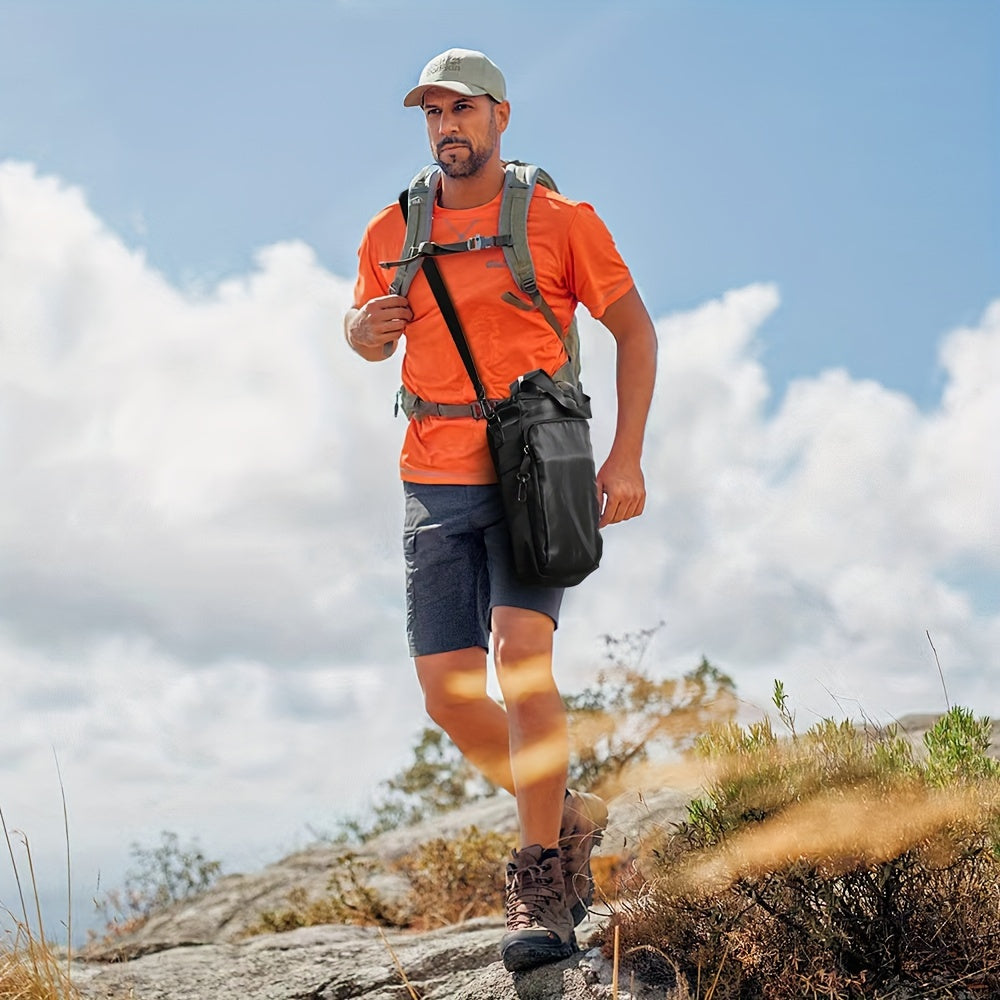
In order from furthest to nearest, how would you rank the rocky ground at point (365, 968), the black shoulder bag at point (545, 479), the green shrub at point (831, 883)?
the black shoulder bag at point (545, 479) < the rocky ground at point (365, 968) < the green shrub at point (831, 883)

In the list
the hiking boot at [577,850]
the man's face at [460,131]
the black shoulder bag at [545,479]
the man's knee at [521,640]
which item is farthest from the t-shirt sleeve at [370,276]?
the hiking boot at [577,850]

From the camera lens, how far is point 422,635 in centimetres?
434

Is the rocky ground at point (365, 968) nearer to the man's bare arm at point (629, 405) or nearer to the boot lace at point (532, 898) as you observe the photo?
the boot lace at point (532, 898)

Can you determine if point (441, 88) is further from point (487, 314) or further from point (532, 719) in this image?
point (532, 719)

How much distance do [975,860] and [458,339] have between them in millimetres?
2266

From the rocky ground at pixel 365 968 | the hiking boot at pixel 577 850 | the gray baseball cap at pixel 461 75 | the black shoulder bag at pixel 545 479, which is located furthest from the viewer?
the gray baseball cap at pixel 461 75

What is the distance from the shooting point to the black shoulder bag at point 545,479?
155 inches

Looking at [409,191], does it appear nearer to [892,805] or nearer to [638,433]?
[638,433]

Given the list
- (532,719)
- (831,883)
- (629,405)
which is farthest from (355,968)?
(629,405)

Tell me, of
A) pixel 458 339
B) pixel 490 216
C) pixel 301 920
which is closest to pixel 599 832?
pixel 458 339

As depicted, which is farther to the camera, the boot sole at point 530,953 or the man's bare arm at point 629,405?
the man's bare arm at point 629,405

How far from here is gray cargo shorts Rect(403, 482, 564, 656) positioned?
4.16 meters

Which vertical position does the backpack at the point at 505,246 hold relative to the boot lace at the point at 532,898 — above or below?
above

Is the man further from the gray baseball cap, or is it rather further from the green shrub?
the green shrub
